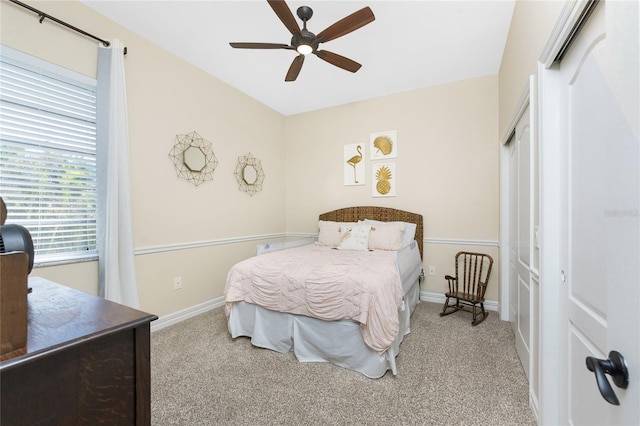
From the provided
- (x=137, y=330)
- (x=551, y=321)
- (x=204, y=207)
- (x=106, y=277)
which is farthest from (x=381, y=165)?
(x=137, y=330)

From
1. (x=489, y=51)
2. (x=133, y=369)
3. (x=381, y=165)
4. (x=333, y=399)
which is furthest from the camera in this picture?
(x=381, y=165)

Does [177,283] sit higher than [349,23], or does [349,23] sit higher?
[349,23]

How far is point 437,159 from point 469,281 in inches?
60.1

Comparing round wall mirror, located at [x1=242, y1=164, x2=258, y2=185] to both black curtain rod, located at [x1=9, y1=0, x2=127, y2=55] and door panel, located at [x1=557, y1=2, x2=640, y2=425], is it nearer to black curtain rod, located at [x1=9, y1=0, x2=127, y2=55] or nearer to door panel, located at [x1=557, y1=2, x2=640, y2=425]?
black curtain rod, located at [x1=9, y1=0, x2=127, y2=55]

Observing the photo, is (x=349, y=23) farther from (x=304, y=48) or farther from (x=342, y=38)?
(x=342, y=38)

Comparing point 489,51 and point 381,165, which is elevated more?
point 489,51

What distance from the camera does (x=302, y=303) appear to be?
211 centimetres

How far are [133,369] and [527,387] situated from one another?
2210 mm

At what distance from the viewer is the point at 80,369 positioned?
0.60 metres

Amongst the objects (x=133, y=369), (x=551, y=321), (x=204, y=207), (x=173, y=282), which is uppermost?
(x=204, y=207)

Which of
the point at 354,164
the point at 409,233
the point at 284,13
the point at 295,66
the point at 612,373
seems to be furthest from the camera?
the point at 354,164

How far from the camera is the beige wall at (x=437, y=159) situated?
3.23 metres

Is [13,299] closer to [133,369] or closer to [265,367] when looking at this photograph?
[133,369]

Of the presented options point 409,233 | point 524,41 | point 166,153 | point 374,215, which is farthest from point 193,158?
point 524,41
